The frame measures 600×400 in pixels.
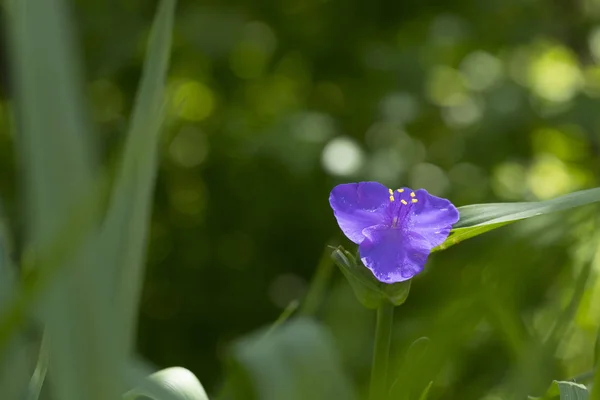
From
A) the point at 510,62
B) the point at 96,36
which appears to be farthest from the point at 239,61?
the point at 510,62

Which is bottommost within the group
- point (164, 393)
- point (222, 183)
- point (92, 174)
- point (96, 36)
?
point (222, 183)

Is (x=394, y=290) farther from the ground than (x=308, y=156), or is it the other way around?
(x=394, y=290)

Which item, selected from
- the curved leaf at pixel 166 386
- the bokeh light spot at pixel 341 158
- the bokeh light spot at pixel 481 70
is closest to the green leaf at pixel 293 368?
the curved leaf at pixel 166 386

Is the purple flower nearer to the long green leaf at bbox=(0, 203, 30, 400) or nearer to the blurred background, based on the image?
the long green leaf at bbox=(0, 203, 30, 400)

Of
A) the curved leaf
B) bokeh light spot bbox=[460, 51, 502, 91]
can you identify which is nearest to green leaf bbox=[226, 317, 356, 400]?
the curved leaf

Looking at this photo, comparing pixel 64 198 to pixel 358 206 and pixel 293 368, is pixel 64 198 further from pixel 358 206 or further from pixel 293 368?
pixel 358 206

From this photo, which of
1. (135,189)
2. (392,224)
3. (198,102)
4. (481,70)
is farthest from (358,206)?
(198,102)

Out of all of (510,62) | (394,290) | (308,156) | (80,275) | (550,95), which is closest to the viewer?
(80,275)

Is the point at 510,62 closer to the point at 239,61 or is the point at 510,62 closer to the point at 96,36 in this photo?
the point at 239,61
